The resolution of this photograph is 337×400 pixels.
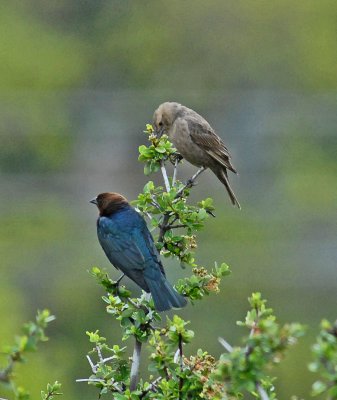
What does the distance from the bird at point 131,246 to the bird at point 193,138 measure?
5.58 ft

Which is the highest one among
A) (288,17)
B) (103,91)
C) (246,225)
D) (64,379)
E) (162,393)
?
(288,17)

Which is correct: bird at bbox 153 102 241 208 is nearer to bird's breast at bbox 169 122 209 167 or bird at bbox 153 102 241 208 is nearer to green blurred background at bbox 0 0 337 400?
bird's breast at bbox 169 122 209 167

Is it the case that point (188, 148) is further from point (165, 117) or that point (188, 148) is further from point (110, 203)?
point (110, 203)

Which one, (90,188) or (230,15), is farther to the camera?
(230,15)

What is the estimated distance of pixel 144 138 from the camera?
2248 centimetres

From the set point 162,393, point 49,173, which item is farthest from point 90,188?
point 162,393

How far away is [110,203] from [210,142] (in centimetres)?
177

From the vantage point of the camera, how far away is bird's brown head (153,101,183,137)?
8148 mm

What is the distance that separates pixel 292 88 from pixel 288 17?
142 centimetres

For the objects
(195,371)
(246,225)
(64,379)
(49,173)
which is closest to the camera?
(195,371)

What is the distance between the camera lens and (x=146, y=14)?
2744 cm

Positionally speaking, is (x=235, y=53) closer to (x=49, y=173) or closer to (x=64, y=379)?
(x=49, y=173)

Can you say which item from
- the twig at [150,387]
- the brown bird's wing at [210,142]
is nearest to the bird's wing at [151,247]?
the twig at [150,387]

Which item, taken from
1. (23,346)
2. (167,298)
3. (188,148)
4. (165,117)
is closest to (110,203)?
(167,298)
